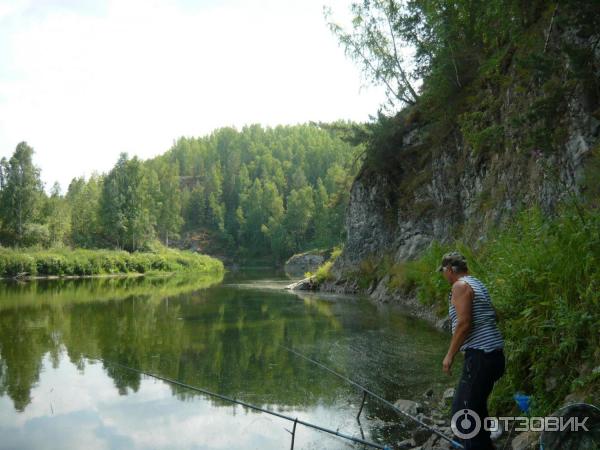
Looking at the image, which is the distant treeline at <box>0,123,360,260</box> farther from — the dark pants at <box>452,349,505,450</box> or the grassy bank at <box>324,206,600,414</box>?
the dark pants at <box>452,349,505,450</box>

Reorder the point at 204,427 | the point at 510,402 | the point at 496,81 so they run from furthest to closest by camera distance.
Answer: the point at 496,81
the point at 204,427
the point at 510,402

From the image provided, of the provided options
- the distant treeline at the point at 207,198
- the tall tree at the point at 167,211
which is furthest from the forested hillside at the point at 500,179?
the tall tree at the point at 167,211

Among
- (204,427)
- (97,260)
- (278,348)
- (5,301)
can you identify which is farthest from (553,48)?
(97,260)

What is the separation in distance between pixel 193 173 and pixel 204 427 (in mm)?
164643

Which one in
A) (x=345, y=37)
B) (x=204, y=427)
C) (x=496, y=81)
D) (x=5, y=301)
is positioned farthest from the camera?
(x=345, y=37)

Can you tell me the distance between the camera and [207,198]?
141 m

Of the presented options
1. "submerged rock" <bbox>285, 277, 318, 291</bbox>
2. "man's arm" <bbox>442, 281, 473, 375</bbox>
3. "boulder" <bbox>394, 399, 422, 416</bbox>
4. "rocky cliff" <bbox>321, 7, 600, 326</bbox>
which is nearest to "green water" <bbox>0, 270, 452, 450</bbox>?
"boulder" <bbox>394, 399, 422, 416</bbox>

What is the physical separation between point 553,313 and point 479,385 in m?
1.95

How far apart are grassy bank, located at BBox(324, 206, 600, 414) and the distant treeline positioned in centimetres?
2863

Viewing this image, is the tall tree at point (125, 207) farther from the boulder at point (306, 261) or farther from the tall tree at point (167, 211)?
the boulder at point (306, 261)

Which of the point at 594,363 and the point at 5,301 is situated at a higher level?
the point at 594,363

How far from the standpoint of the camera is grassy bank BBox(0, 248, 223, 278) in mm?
46188

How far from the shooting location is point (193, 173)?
551ft

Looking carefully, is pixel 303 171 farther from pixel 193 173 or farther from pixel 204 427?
pixel 204 427
